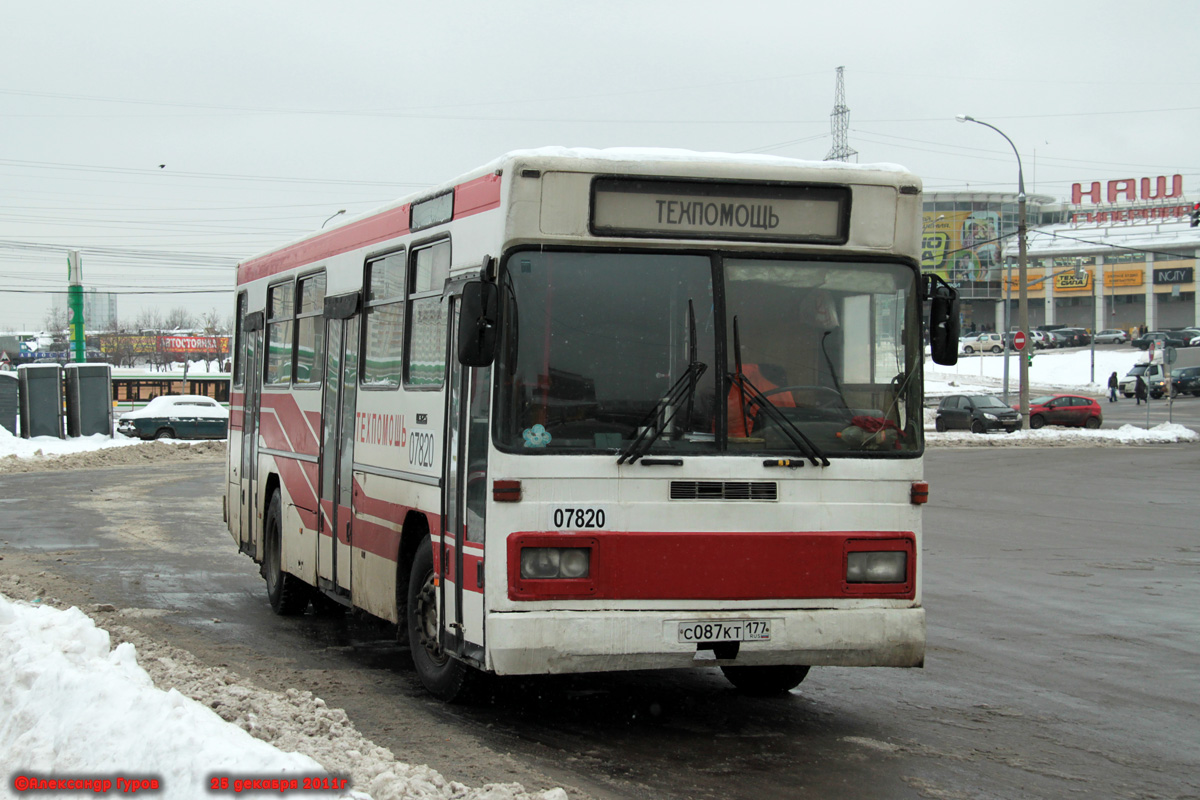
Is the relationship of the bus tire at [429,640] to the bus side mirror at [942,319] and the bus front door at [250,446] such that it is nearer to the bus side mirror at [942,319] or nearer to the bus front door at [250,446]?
the bus side mirror at [942,319]

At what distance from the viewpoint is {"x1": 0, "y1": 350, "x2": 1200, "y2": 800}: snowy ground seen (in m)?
4.53

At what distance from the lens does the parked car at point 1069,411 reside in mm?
45531

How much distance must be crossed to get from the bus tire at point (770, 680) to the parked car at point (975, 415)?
3803 cm

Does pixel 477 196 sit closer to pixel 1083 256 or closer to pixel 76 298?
pixel 76 298

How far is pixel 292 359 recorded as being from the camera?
1062 centimetres

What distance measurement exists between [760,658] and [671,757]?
67 cm

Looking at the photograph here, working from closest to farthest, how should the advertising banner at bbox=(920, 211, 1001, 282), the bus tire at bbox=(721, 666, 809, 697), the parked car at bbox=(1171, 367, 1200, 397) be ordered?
the bus tire at bbox=(721, 666, 809, 697), the parked car at bbox=(1171, 367, 1200, 397), the advertising banner at bbox=(920, 211, 1001, 282)

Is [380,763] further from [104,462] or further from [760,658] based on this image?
[104,462]

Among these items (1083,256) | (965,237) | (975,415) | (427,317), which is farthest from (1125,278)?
(427,317)

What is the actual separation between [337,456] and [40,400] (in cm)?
3710

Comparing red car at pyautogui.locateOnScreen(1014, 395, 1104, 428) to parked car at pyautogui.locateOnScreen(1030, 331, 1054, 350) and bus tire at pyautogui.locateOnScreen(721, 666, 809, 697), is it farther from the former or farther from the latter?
parked car at pyautogui.locateOnScreen(1030, 331, 1054, 350)

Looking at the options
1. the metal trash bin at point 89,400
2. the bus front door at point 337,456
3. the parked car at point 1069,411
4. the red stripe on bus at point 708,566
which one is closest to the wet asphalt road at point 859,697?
the bus front door at point 337,456

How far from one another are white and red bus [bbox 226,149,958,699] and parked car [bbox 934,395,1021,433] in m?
38.6

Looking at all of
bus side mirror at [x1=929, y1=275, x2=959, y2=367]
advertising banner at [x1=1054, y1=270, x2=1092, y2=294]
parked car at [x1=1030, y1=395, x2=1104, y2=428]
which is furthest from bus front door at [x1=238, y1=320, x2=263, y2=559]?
advertising banner at [x1=1054, y1=270, x2=1092, y2=294]
